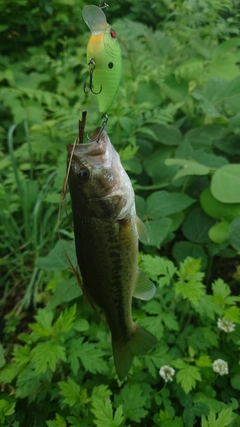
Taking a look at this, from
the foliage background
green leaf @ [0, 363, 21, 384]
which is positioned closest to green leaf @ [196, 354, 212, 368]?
the foliage background

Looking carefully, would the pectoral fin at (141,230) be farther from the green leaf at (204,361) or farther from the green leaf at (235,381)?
the green leaf at (235,381)

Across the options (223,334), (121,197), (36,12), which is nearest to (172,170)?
(223,334)

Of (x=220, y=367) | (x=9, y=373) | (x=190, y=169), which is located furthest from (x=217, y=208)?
(x=9, y=373)

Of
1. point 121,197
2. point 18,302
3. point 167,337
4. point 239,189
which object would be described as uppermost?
point 121,197

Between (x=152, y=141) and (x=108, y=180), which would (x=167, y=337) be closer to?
(x=108, y=180)

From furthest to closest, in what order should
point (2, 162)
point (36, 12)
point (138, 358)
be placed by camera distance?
point (36, 12) < point (2, 162) < point (138, 358)
